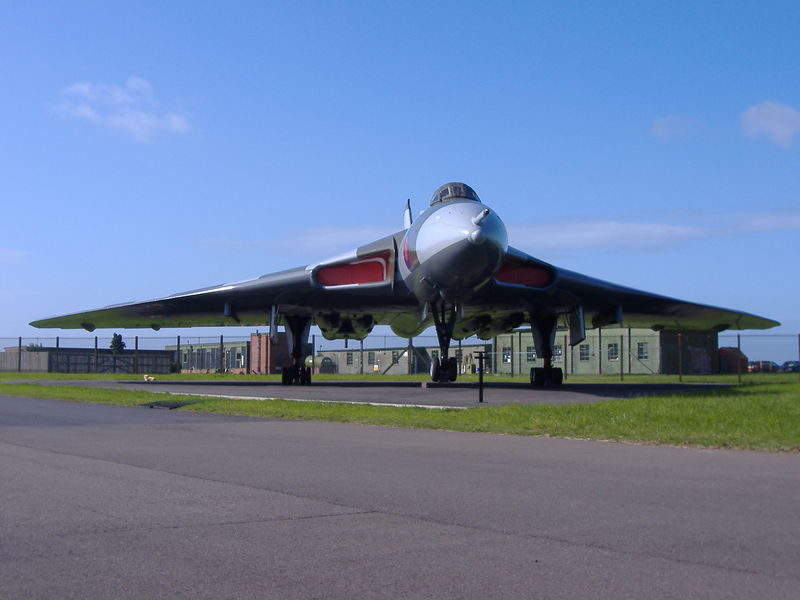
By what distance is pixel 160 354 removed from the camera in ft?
200

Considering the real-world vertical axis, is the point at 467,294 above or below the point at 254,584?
above

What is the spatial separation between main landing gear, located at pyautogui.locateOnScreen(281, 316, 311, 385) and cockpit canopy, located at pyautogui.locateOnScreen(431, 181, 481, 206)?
761 centimetres

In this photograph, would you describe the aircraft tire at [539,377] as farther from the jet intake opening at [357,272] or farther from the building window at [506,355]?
the building window at [506,355]

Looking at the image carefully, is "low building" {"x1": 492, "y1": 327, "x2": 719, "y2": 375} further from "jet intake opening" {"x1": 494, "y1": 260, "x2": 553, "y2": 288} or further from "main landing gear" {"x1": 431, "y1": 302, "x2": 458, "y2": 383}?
"main landing gear" {"x1": 431, "y1": 302, "x2": 458, "y2": 383}

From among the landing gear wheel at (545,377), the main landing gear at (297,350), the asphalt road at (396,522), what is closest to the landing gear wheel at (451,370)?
the landing gear wheel at (545,377)

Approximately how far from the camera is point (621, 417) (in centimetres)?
1296

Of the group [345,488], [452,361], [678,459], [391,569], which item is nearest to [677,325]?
[452,361]

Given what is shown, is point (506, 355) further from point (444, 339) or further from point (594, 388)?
point (444, 339)

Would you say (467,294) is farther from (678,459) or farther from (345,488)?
(345,488)

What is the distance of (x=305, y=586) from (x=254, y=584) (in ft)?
0.78

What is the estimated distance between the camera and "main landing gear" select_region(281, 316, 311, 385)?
28.0 meters

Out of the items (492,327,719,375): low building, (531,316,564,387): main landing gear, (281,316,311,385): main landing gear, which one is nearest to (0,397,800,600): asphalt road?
(531,316,564,387): main landing gear

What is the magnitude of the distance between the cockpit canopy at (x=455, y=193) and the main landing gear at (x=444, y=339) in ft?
9.00

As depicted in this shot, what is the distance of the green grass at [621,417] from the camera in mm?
10883
